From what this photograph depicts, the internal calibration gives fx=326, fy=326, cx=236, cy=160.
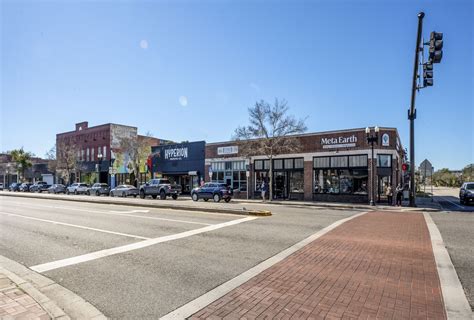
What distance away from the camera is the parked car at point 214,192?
91.7ft

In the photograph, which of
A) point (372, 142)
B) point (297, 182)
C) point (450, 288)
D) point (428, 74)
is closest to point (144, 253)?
point (450, 288)

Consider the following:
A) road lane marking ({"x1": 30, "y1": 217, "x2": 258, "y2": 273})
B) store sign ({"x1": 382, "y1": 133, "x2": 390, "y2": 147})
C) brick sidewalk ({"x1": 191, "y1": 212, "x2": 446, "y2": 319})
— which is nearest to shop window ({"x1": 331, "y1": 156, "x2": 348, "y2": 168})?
store sign ({"x1": 382, "y1": 133, "x2": 390, "y2": 147})

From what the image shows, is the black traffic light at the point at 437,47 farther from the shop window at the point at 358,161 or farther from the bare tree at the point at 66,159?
the bare tree at the point at 66,159

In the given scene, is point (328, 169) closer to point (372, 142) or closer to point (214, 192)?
point (372, 142)

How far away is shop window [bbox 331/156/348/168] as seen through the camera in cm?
2741

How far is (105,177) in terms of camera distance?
54.5 metres

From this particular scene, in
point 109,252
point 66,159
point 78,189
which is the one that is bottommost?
point 78,189

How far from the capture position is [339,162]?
27656 millimetres

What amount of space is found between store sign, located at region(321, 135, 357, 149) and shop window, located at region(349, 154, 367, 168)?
104cm

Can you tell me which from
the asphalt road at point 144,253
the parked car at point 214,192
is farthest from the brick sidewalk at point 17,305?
the parked car at point 214,192

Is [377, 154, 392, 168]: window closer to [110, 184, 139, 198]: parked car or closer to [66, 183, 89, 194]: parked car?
[110, 184, 139, 198]: parked car

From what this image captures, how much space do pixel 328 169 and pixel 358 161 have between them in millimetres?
2647

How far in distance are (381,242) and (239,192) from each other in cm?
2525

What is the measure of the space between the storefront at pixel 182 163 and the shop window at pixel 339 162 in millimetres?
15792
